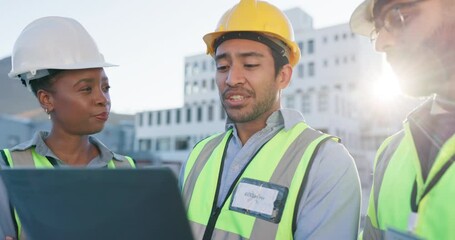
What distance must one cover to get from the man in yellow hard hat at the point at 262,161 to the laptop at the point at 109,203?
0.98m

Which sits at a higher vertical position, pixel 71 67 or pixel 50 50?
pixel 50 50

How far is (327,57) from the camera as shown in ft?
164

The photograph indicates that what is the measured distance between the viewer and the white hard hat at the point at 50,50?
8.59ft

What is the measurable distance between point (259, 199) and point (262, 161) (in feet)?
0.76

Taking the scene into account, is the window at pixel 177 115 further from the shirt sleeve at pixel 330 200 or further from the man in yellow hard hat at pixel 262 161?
the shirt sleeve at pixel 330 200

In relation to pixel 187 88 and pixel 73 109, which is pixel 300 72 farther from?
pixel 73 109

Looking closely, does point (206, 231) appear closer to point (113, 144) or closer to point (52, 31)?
point (52, 31)

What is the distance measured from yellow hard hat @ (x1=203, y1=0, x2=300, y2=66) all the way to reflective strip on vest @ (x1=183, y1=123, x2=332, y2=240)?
660mm

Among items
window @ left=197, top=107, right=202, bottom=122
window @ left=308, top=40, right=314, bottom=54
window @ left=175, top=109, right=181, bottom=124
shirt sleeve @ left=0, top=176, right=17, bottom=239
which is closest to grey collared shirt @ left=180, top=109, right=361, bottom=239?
shirt sleeve @ left=0, top=176, right=17, bottom=239

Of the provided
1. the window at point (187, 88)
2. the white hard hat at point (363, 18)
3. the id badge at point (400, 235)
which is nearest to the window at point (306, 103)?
the window at point (187, 88)

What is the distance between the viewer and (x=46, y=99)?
8.71ft

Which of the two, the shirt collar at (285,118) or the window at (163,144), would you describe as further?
the window at (163,144)

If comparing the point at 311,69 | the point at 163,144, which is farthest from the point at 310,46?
the point at 163,144

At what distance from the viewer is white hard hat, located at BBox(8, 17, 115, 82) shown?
262cm
